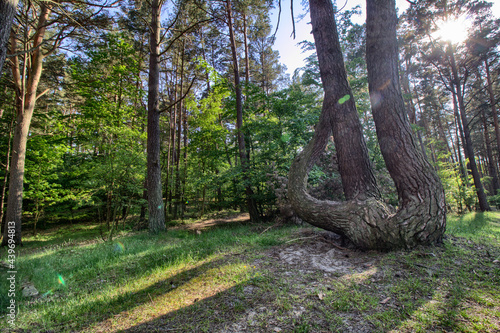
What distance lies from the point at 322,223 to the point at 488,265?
208cm

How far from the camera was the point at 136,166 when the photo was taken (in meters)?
7.22

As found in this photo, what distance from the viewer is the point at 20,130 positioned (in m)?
8.39

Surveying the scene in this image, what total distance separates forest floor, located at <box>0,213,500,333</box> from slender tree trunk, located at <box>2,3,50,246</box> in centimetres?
693

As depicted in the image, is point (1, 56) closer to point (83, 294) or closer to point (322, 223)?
A: point (83, 294)

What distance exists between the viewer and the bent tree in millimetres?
3182

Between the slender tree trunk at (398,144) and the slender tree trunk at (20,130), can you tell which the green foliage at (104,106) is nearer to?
the slender tree trunk at (20,130)

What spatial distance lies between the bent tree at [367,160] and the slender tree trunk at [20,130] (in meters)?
10.6

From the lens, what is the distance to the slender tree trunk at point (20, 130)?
26.3 feet

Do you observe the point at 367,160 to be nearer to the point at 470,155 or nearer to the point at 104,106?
the point at 470,155

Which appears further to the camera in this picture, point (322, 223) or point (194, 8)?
point (194, 8)

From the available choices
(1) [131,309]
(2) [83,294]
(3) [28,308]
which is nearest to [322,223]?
(1) [131,309]

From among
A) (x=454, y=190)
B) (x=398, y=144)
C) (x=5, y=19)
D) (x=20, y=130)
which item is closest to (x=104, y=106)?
(x=20, y=130)

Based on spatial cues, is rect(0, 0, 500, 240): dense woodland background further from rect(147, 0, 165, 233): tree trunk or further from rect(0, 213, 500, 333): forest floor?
rect(0, 213, 500, 333): forest floor

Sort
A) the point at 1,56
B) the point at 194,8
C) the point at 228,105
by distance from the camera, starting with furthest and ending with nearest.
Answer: the point at 228,105
the point at 194,8
the point at 1,56
